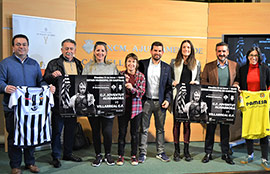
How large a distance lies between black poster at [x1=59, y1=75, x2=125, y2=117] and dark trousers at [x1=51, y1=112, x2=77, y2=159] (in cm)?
22

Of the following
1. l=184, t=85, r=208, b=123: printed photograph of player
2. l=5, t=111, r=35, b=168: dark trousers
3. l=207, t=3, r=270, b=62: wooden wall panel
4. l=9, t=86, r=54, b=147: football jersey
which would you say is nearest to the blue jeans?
l=184, t=85, r=208, b=123: printed photograph of player

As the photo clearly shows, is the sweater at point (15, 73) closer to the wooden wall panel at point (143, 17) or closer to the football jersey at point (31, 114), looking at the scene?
the football jersey at point (31, 114)

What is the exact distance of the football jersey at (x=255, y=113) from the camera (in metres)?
3.46

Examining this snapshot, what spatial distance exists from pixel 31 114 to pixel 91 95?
0.76 meters

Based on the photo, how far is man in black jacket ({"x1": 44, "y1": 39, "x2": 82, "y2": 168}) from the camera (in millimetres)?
3227

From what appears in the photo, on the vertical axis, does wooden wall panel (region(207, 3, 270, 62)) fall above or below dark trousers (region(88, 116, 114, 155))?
above

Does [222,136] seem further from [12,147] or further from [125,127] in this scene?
[12,147]

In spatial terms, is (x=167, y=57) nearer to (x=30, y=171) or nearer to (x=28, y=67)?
(x=28, y=67)

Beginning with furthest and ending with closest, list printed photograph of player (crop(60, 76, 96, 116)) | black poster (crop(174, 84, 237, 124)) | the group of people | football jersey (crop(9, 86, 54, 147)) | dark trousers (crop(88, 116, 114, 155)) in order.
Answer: black poster (crop(174, 84, 237, 124)), dark trousers (crop(88, 116, 114, 155)), printed photograph of player (crop(60, 76, 96, 116)), the group of people, football jersey (crop(9, 86, 54, 147))

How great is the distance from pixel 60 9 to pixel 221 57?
2703mm

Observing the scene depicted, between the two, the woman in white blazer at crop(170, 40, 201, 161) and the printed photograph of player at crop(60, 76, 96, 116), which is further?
the woman in white blazer at crop(170, 40, 201, 161)

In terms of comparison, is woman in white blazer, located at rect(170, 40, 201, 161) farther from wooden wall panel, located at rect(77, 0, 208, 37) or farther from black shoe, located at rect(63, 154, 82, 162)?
black shoe, located at rect(63, 154, 82, 162)

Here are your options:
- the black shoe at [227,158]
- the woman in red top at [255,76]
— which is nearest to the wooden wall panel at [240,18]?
the woman in red top at [255,76]

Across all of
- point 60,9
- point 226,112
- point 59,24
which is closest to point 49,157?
point 59,24
